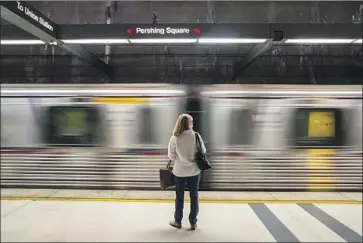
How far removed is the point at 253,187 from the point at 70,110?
334 centimetres

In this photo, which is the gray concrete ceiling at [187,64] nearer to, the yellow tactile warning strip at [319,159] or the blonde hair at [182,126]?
the yellow tactile warning strip at [319,159]

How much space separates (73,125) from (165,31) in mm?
2201

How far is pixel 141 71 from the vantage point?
1022 cm

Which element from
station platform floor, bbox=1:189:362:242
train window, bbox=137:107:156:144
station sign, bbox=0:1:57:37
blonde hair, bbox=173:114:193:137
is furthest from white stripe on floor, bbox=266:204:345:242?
station sign, bbox=0:1:57:37

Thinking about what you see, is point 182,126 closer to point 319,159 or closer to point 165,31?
point 165,31

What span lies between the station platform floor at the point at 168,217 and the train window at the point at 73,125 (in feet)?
2.79

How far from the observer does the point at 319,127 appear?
6223 millimetres

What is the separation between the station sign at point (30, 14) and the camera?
4785 millimetres

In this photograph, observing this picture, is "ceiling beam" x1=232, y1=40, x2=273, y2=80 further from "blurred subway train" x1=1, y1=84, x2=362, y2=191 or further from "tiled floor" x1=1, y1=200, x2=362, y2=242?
"tiled floor" x1=1, y1=200, x2=362, y2=242

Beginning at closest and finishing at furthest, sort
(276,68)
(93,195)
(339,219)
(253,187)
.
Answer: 1. (339,219)
2. (93,195)
3. (253,187)
4. (276,68)

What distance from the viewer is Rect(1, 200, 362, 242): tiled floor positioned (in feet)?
12.8

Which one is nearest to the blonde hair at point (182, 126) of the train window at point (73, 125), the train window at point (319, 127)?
the train window at point (73, 125)

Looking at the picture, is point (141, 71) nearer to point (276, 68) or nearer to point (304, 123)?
point (276, 68)

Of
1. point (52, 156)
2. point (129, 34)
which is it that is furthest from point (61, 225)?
point (129, 34)
